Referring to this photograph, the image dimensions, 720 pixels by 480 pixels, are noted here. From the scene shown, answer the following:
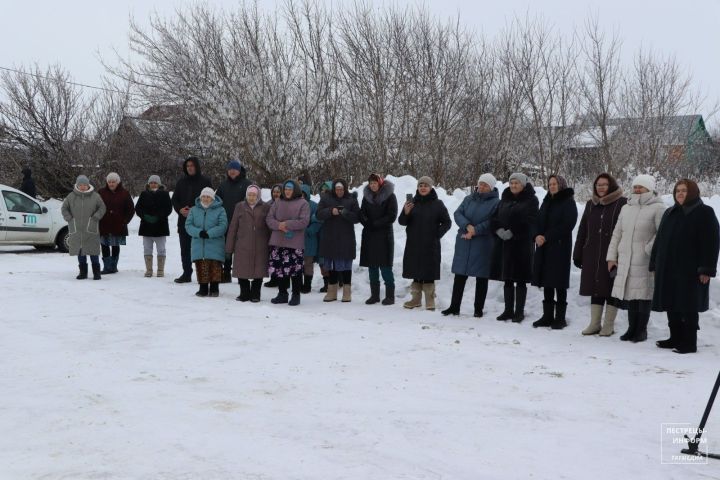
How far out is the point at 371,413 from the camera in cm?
526

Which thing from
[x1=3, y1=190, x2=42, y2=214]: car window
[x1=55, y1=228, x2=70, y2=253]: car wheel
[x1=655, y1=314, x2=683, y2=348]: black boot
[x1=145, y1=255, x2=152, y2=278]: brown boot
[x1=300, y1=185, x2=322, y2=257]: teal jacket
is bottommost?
[x1=655, y1=314, x2=683, y2=348]: black boot

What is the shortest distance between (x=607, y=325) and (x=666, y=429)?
141 inches

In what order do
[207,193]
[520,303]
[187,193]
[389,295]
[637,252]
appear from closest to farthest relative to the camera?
[637,252] < [520,303] < [389,295] < [207,193] < [187,193]

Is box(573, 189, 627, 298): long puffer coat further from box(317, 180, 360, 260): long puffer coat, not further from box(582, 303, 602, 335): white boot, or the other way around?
box(317, 180, 360, 260): long puffer coat

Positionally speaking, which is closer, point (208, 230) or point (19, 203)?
point (208, 230)

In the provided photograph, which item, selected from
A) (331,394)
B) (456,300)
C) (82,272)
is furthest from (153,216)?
(331,394)

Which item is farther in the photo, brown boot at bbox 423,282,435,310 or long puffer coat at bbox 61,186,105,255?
long puffer coat at bbox 61,186,105,255

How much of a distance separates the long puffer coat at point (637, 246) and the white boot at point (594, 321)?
18.9 inches

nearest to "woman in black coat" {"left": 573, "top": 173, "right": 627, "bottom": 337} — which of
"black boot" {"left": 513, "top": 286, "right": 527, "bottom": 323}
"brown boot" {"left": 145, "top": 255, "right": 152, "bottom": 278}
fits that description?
"black boot" {"left": 513, "top": 286, "right": 527, "bottom": 323}

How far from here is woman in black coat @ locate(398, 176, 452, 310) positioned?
32.7 feet

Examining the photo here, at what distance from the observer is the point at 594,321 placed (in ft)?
28.2

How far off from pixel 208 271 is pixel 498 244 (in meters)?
3.96

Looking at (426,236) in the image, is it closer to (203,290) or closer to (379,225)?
(379,225)

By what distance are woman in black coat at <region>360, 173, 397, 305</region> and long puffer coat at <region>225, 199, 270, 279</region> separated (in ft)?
4.28
